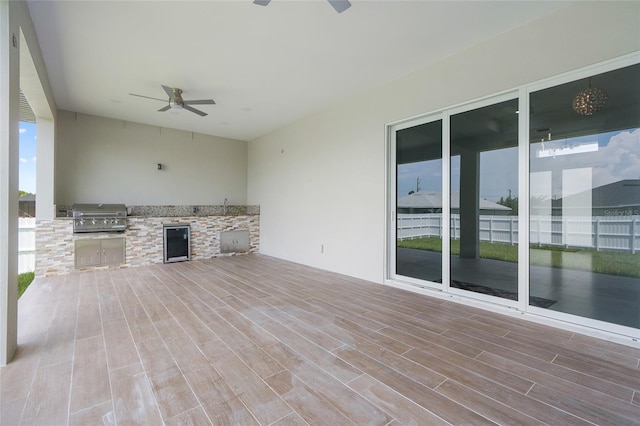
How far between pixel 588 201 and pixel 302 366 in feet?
9.47

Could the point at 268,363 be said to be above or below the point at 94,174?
below

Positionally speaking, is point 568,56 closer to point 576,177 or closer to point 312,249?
point 576,177

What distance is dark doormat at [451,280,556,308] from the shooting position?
2.82 meters

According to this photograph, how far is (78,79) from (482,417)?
582 centimetres

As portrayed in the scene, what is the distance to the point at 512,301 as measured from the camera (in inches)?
118

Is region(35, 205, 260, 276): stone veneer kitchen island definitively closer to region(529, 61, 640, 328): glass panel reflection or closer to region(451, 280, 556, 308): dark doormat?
region(451, 280, 556, 308): dark doormat

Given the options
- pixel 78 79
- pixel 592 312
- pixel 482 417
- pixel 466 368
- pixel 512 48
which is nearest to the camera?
pixel 482 417

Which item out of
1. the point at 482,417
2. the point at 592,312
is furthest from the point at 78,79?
the point at 592,312

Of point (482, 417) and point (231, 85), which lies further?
point (231, 85)

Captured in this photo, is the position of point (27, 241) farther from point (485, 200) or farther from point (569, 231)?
point (569, 231)

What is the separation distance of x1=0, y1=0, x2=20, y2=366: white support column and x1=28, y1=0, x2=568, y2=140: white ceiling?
0.82 metres

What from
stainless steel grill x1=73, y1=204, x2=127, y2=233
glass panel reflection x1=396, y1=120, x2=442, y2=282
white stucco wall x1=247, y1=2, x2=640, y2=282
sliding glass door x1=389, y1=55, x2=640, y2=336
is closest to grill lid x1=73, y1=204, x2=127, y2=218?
stainless steel grill x1=73, y1=204, x2=127, y2=233

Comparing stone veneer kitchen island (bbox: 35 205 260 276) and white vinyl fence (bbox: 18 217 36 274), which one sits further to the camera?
white vinyl fence (bbox: 18 217 36 274)

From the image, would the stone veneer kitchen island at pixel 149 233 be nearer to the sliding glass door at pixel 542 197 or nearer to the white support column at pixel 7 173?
the white support column at pixel 7 173
